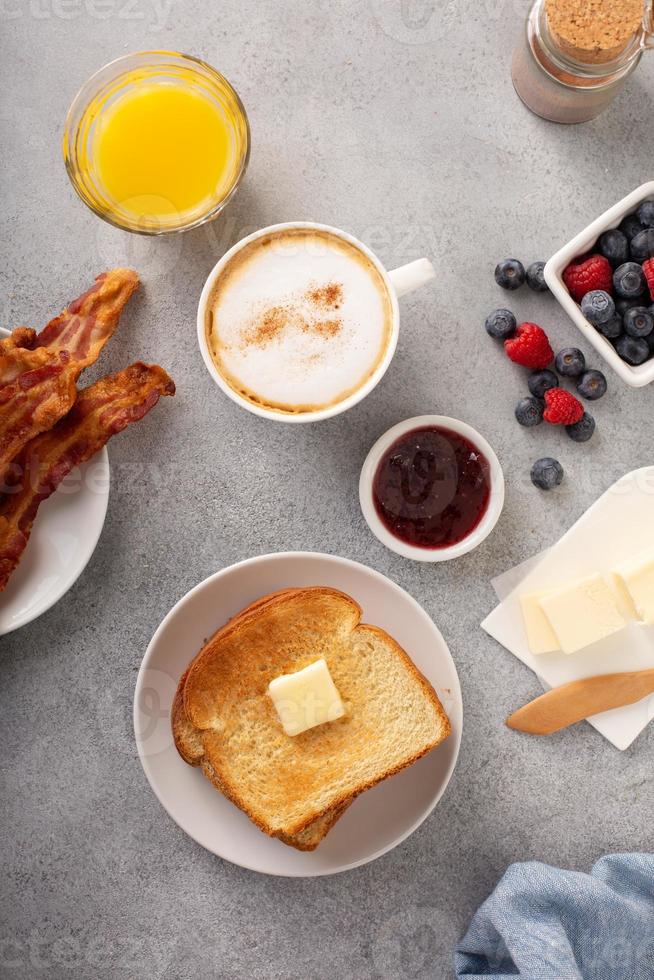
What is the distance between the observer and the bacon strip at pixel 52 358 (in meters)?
1.66

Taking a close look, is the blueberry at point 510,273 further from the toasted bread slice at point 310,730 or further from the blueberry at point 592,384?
the toasted bread slice at point 310,730

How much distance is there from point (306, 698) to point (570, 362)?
99 cm

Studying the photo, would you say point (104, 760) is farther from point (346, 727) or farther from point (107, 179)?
point (107, 179)

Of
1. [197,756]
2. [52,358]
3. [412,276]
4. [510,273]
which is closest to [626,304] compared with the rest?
[510,273]

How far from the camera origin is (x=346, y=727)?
68.3 inches

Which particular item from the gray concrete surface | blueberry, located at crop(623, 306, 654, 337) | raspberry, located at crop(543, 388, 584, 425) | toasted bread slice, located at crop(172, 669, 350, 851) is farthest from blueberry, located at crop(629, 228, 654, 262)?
toasted bread slice, located at crop(172, 669, 350, 851)

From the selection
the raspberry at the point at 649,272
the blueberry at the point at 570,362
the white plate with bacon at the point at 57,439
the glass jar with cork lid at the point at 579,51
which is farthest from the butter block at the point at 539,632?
the glass jar with cork lid at the point at 579,51

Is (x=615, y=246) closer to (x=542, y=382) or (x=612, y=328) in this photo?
(x=612, y=328)

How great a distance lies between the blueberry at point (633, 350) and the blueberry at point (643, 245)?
0.60ft

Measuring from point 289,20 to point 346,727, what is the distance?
1709 mm

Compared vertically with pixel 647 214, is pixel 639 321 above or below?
below

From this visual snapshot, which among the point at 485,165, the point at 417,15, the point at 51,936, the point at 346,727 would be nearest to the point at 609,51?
the point at 485,165

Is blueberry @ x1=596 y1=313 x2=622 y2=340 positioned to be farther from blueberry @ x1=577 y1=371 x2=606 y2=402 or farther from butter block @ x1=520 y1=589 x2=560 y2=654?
butter block @ x1=520 y1=589 x2=560 y2=654

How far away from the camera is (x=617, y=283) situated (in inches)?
67.6
